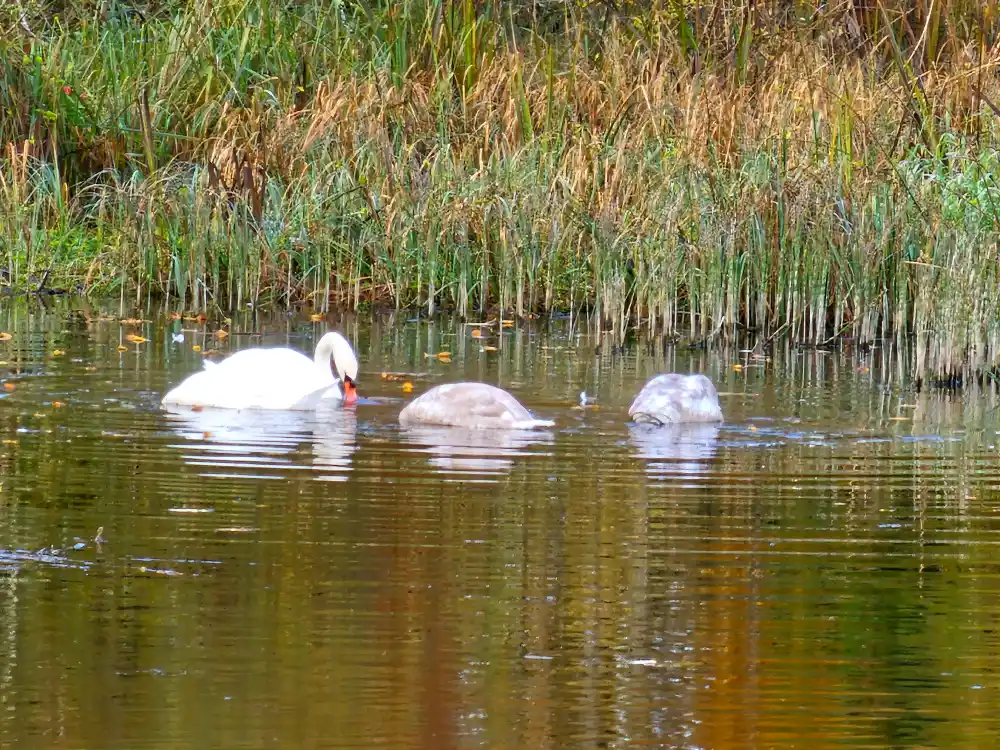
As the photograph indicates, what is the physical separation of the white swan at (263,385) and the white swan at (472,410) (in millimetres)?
594

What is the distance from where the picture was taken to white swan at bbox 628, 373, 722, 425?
933 centimetres

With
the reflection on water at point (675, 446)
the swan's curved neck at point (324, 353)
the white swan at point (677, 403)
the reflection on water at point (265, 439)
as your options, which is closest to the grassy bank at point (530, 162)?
the white swan at point (677, 403)

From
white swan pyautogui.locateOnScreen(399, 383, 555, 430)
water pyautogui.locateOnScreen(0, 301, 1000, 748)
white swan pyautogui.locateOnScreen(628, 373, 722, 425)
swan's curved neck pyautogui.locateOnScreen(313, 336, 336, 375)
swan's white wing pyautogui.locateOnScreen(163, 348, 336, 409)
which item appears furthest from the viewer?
swan's curved neck pyautogui.locateOnScreen(313, 336, 336, 375)

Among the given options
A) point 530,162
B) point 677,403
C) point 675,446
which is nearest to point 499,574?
point 675,446

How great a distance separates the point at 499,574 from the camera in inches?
240

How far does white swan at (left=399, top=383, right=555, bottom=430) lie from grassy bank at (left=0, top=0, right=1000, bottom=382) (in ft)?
8.94

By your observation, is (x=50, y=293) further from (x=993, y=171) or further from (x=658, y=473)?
(x=658, y=473)

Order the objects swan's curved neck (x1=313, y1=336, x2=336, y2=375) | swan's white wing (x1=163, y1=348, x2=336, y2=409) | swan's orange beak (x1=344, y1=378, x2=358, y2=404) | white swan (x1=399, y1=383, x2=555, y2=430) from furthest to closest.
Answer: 1. swan's curved neck (x1=313, y1=336, x2=336, y2=375)
2. swan's orange beak (x1=344, y1=378, x2=358, y2=404)
3. swan's white wing (x1=163, y1=348, x2=336, y2=409)
4. white swan (x1=399, y1=383, x2=555, y2=430)

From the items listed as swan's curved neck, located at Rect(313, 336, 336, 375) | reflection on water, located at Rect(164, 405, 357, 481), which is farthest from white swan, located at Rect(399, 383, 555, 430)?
swan's curved neck, located at Rect(313, 336, 336, 375)

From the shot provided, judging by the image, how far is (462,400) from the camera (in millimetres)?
9258

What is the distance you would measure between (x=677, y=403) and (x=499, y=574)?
338 centimetres

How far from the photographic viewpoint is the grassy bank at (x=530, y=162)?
1249cm

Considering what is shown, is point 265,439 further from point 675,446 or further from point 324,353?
point 675,446

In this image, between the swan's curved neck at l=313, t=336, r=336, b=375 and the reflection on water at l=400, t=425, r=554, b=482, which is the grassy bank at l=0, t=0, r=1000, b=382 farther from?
the reflection on water at l=400, t=425, r=554, b=482
